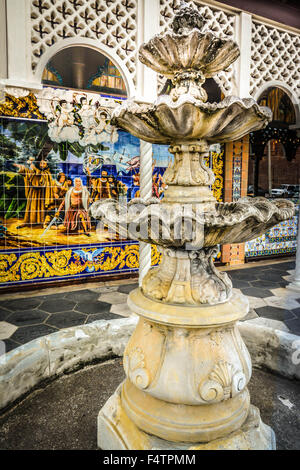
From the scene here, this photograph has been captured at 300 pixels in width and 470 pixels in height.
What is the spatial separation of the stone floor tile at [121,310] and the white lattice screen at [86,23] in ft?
10.5

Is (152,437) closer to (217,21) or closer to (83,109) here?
(83,109)

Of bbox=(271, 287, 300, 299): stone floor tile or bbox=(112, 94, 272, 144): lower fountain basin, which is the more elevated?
bbox=(112, 94, 272, 144): lower fountain basin

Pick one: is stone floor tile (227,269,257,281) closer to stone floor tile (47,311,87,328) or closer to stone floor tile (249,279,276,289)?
stone floor tile (249,279,276,289)

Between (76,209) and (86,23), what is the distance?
276 cm

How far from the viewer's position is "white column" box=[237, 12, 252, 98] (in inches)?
183

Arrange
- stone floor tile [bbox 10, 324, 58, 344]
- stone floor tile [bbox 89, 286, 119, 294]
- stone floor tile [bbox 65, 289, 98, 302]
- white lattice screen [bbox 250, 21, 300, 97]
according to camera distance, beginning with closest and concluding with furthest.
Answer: stone floor tile [bbox 10, 324, 58, 344], stone floor tile [bbox 65, 289, 98, 302], white lattice screen [bbox 250, 21, 300, 97], stone floor tile [bbox 89, 286, 119, 294]

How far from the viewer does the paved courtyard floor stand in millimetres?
3721

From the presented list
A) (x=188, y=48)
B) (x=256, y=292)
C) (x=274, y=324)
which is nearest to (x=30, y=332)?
(x=274, y=324)

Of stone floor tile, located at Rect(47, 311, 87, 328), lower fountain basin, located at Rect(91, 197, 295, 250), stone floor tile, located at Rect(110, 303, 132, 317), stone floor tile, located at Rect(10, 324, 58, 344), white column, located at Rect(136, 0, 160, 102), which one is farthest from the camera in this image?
stone floor tile, located at Rect(110, 303, 132, 317)

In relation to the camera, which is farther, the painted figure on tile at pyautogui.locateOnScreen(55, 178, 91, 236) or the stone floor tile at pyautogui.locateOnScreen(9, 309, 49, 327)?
the painted figure on tile at pyautogui.locateOnScreen(55, 178, 91, 236)

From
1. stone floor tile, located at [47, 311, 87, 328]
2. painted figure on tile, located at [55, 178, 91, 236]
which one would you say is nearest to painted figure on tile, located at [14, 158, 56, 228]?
painted figure on tile, located at [55, 178, 91, 236]

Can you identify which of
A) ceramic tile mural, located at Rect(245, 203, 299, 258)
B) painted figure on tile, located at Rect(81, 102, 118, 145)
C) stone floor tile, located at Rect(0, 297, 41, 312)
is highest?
painted figure on tile, located at Rect(81, 102, 118, 145)

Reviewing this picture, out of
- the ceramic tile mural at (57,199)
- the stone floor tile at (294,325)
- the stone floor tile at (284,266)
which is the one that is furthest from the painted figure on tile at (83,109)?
the stone floor tile at (284,266)

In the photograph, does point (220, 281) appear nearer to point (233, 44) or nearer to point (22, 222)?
point (233, 44)
